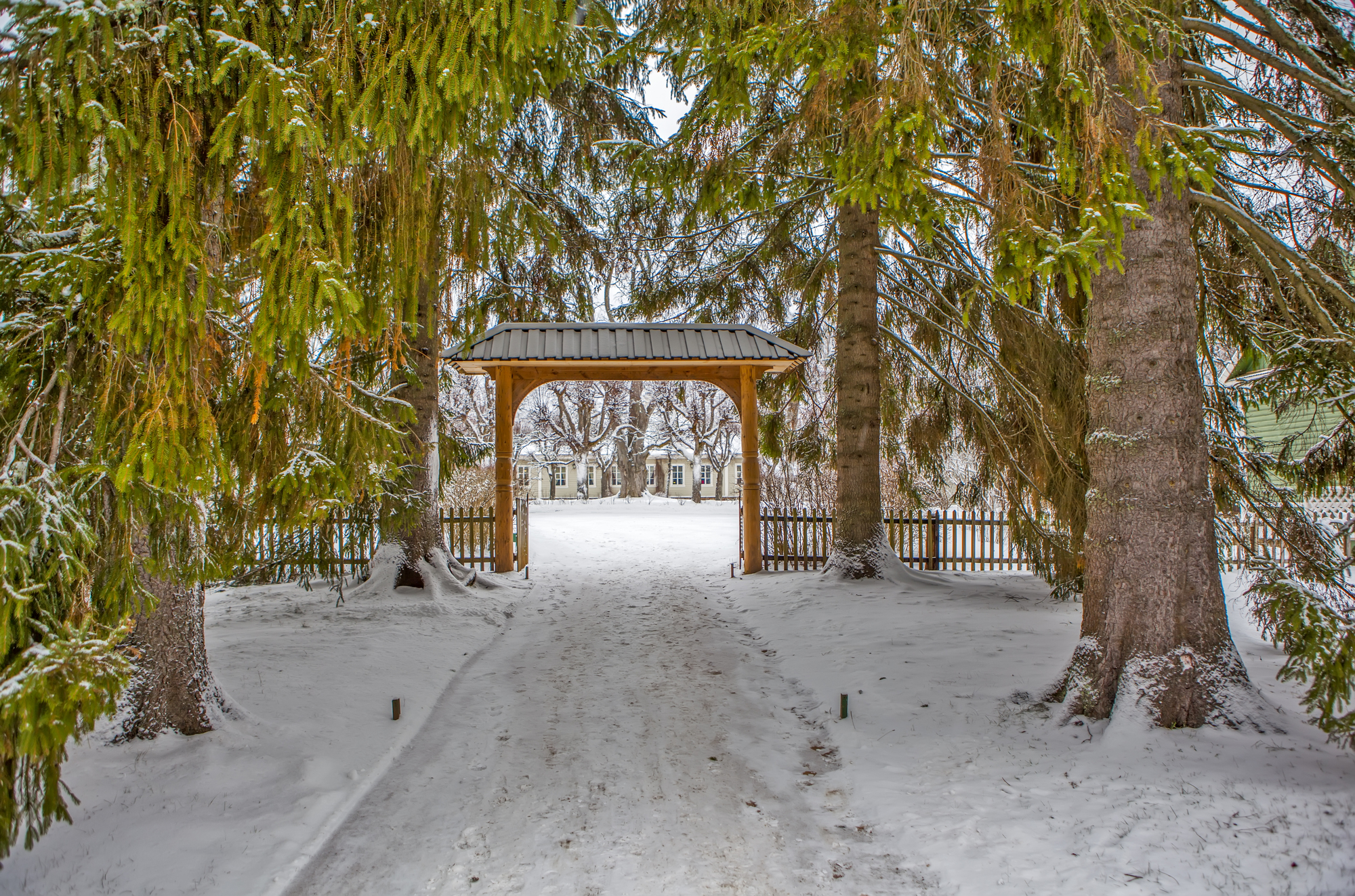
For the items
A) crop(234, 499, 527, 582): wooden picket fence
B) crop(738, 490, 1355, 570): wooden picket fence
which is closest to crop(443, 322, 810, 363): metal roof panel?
crop(234, 499, 527, 582): wooden picket fence

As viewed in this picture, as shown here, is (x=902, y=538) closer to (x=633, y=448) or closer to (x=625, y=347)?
(x=625, y=347)

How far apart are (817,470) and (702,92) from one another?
6558 mm

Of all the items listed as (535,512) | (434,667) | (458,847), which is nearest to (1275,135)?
(458,847)

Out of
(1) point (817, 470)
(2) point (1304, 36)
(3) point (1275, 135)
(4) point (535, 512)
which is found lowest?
(4) point (535, 512)

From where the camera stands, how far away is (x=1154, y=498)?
3965 mm

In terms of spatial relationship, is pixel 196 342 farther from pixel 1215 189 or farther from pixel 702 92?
pixel 1215 189

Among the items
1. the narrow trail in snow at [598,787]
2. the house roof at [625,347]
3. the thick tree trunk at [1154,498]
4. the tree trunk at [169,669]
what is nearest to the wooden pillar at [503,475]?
the house roof at [625,347]

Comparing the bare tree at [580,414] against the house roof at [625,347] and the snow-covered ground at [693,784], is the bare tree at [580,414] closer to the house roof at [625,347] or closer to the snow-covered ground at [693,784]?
the house roof at [625,347]

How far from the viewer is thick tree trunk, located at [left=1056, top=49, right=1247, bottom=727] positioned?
3855 mm

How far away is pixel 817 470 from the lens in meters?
11.2

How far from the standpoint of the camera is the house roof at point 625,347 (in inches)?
393

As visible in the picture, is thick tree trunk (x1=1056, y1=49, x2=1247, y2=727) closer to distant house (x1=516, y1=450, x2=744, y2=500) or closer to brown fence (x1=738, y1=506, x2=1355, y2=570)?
brown fence (x1=738, y1=506, x2=1355, y2=570)

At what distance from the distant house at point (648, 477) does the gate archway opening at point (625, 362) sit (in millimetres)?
31229

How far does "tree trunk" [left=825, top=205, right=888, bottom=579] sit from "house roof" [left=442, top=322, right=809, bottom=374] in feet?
3.64
